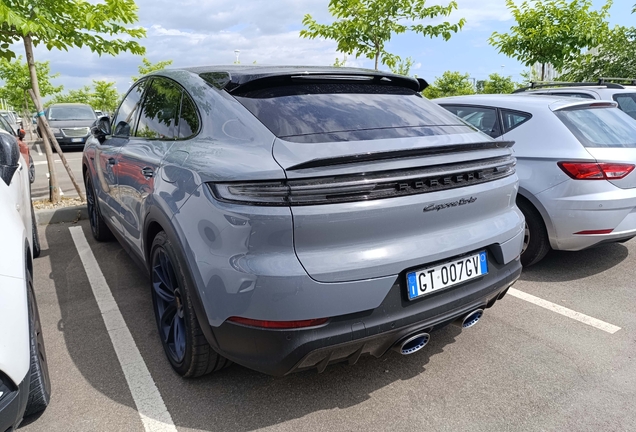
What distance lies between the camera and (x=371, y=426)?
219 cm

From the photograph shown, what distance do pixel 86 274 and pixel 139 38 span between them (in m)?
3.80

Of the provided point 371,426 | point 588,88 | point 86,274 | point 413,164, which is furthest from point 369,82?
point 588,88

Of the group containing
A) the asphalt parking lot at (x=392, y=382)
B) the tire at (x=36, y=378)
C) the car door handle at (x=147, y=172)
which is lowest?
the asphalt parking lot at (x=392, y=382)

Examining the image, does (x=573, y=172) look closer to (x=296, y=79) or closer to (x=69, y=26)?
(x=296, y=79)

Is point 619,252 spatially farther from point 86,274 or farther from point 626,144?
point 86,274

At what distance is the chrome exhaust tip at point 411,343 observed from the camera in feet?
7.05

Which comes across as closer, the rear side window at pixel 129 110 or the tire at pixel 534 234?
the rear side window at pixel 129 110

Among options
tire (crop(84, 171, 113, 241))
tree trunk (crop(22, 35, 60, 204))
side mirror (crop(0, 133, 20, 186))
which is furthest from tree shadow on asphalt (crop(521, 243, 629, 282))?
tree trunk (crop(22, 35, 60, 204))

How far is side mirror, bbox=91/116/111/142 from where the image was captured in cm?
393

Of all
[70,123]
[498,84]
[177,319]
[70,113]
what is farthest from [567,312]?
[498,84]

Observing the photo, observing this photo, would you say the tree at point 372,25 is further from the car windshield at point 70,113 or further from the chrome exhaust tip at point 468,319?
the car windshield at point 70,113

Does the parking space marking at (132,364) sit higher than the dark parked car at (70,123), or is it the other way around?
the dark parked car at (70,123)

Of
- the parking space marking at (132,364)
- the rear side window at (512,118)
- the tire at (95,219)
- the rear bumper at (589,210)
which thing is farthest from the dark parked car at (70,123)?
the rear bumper at (589,210)

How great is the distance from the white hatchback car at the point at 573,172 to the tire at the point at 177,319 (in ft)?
9.41
